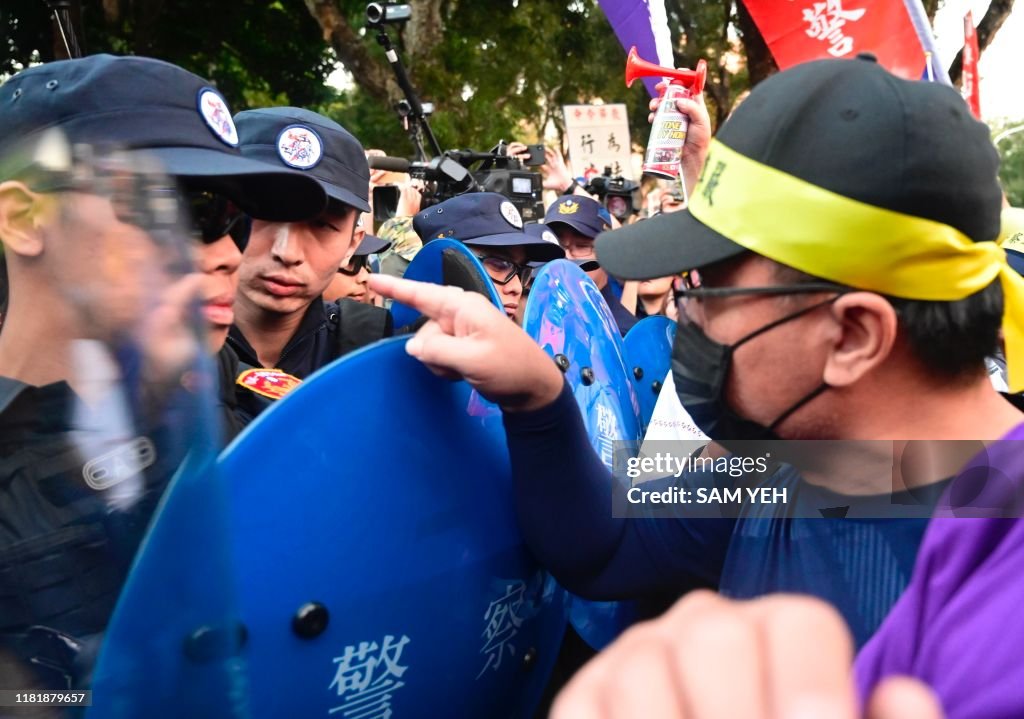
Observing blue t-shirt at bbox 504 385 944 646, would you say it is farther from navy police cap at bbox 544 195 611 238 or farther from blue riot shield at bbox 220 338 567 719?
navy police cap at bbox 544 195 611 238

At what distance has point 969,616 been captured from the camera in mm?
894

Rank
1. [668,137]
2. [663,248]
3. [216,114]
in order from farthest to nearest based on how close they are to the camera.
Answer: [668,137] < [663,248] < [216,114]

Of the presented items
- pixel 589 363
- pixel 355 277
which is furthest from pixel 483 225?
pixel 589 363

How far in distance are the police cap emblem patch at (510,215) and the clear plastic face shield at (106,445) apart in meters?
2.71

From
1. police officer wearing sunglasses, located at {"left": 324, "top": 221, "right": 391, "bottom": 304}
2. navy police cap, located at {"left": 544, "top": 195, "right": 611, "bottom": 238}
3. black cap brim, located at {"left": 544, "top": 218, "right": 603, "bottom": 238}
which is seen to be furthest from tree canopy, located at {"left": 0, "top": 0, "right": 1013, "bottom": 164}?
police officer wearing sunglasses, located at {"left": 324, "top": 221, "right": 391, "bottom": 304}

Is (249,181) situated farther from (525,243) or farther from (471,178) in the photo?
(471,178)

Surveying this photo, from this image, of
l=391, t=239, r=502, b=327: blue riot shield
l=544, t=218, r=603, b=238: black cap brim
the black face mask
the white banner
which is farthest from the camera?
the white banner

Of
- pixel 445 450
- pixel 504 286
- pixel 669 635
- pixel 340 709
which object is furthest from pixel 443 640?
pixel 504 286

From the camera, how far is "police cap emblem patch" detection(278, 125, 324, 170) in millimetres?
2107

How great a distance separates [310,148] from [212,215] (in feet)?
2.50

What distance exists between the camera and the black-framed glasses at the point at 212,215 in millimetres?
1386

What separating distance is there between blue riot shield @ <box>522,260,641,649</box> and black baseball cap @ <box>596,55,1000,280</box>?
0.57 m

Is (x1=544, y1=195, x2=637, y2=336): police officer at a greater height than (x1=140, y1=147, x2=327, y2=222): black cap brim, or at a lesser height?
lesser

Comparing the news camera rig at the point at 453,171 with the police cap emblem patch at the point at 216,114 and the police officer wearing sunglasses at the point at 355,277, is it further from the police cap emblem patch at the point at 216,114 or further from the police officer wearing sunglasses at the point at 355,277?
the police cap emblem patch at the point at 216,114
